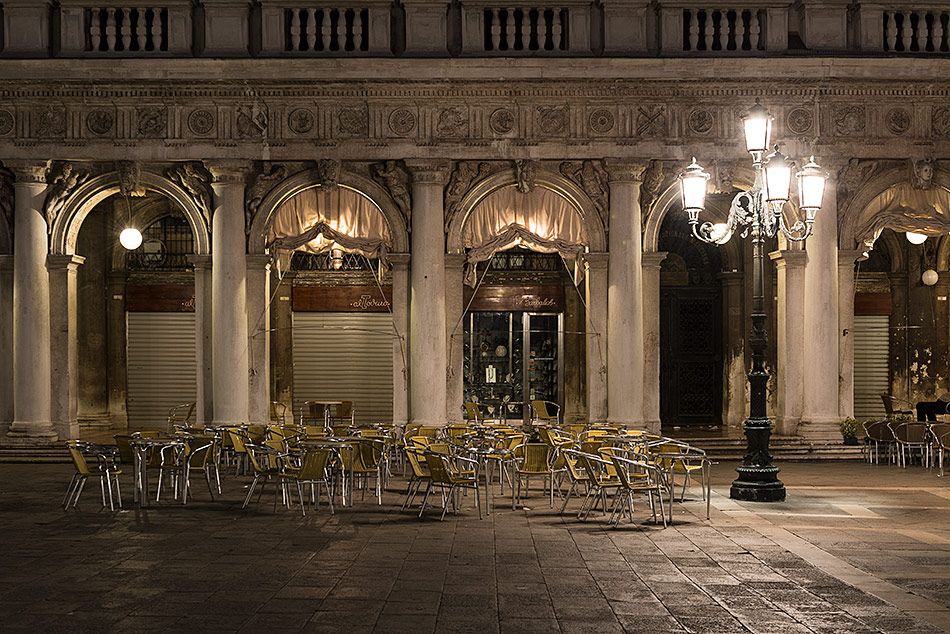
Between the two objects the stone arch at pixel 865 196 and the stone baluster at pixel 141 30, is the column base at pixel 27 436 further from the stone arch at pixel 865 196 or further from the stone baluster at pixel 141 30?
the stone arch at pixel 865 196

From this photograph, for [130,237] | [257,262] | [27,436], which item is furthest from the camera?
[130,237]

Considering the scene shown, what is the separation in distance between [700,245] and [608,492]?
1005 cm

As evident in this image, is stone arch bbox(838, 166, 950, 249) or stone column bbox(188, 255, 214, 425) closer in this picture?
stone arch bbox(838, 166, 950, 249)

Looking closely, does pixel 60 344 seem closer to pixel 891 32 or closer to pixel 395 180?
pixel 395 180

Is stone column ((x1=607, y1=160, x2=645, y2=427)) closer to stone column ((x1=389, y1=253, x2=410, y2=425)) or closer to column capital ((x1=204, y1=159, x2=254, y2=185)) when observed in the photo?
stone column ((x1=389, y1=253, x2=410, y2=425))

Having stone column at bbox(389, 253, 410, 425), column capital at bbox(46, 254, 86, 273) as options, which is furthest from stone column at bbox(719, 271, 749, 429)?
column capital at bbox(46, 254, 86, 273)

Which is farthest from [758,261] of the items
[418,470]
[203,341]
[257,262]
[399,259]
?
[203,341]

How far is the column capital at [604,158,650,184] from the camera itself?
1738cm

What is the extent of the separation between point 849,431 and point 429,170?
8.09 m

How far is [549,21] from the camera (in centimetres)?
1791

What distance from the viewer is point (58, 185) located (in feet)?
58.2

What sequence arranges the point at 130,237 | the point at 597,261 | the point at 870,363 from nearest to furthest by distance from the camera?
the point at 597,261 < the point at 130,237 < the point at 870,363

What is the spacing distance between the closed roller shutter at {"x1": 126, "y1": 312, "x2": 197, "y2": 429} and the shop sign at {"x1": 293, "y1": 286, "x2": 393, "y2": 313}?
2.24 metres

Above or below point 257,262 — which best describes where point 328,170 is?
above
